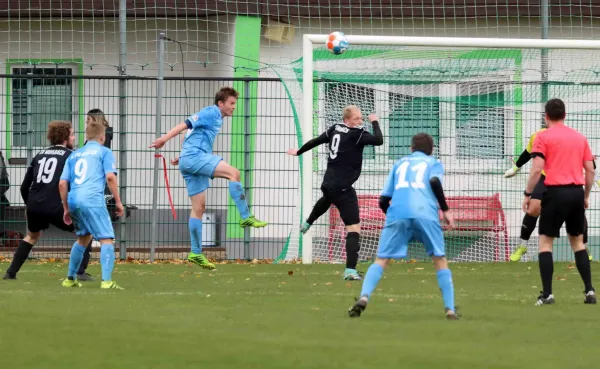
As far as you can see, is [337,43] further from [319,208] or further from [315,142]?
[319,208]

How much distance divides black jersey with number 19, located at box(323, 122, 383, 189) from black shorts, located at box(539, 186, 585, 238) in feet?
10.9

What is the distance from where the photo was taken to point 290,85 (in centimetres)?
1795

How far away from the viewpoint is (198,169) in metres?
15.0

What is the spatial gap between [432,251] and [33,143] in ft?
34.1

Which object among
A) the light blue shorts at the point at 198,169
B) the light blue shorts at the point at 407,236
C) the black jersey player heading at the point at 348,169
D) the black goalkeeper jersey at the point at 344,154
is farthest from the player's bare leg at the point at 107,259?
the light blue shorts at the point at 407,236

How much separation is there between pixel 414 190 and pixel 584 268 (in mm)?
2412

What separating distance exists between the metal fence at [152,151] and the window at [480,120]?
248cm

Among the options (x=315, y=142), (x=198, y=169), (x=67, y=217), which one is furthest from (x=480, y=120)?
(x=67, y=217)

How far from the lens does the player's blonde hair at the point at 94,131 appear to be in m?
12.2

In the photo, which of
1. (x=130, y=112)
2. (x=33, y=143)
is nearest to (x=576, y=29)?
(x=130, y=112)

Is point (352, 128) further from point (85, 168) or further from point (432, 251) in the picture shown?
point (432, 251)

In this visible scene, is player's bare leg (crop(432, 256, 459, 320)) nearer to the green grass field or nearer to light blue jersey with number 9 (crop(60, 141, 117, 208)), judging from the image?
the green grass field

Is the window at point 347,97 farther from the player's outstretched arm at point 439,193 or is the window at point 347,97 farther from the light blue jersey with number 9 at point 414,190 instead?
the player's outstretched arm at point 439,193

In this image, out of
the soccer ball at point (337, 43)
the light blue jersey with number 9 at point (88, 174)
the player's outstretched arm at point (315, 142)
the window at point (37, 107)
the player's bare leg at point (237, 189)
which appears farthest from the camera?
the window at point (37, 107)
